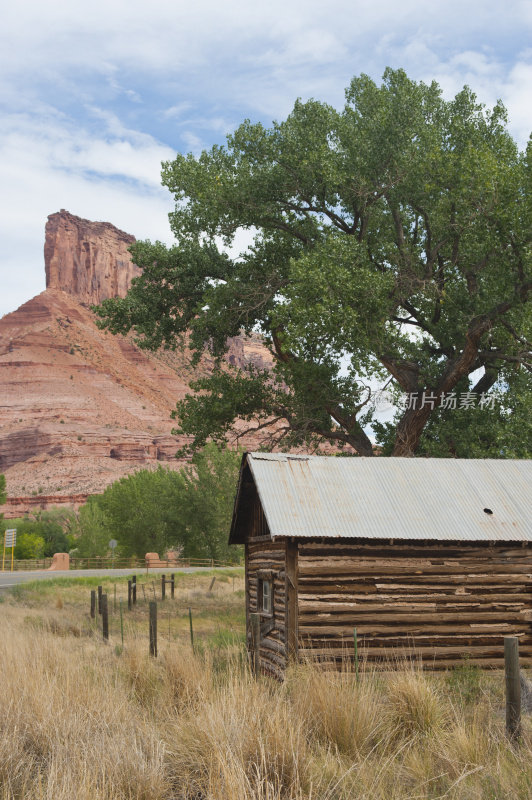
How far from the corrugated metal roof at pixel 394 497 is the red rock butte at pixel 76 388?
10533 centimetres

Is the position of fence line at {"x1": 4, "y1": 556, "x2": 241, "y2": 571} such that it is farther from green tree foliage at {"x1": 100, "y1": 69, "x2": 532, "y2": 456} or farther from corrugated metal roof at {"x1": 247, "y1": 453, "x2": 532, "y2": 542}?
corrugated metal roof at {"x1": 247, "y1": 453, "x2": 532, "y2": 542}

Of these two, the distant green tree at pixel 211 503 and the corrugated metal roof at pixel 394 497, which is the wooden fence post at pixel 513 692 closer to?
the corrugated metal roof at pixel 394 497

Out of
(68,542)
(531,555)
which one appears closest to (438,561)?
(531,555)

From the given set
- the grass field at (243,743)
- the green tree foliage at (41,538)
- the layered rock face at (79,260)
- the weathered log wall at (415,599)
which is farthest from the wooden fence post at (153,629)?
the layered rock face at (79,260)

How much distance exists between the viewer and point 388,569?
476 inches

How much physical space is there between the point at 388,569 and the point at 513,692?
539 centimetres

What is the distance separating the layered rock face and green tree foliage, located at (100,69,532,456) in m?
156

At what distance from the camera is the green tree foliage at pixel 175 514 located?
56438 millimetres

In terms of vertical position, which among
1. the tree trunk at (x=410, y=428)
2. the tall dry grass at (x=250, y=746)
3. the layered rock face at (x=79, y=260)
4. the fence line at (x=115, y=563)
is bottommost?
the fence line at (x=115, y=563)

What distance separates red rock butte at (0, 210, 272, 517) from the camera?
125m

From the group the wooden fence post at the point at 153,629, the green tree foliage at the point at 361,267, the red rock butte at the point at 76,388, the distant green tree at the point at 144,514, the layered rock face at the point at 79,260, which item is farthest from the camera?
the layered rock face at the point at 79,260

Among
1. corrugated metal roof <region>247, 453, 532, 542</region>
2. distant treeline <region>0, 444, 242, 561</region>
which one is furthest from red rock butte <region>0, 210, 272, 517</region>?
corrugated metal roof <region>247, 453, 532, 542</region>

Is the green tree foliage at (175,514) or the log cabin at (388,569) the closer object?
the log cabin at (388,569)

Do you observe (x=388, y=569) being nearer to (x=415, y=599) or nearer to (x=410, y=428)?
(x=415, y=599)
